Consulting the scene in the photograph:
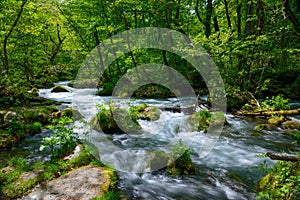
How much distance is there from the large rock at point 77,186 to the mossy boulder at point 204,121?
186 inches

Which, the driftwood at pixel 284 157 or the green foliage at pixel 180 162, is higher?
the driftwood at pixel 284 157

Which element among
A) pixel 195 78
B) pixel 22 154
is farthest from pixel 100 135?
pixel 195 78

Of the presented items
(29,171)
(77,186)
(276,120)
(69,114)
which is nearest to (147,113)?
(69,114)

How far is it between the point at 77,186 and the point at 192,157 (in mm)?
3378

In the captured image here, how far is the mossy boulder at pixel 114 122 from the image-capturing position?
798cm

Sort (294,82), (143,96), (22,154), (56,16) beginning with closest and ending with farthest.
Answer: (22,154)
(294,82)
(143,96)
(56,16)

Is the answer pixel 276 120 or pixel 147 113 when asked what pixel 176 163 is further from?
pixel 276 120

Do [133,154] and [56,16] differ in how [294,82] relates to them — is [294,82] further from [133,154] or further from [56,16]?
[56,16]

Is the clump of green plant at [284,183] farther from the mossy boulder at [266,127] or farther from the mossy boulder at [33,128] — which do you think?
the mossy boulder at [33,128]

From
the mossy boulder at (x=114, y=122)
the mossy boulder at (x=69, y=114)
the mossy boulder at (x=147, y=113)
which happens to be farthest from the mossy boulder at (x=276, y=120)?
the mossy boulder at (x=69, y=114)

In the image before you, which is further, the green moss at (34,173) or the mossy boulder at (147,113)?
the mossy boulder at (147,113)

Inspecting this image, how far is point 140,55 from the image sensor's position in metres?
18.1

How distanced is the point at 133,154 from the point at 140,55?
12.9 metres

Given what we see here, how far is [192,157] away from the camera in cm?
625
